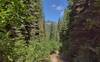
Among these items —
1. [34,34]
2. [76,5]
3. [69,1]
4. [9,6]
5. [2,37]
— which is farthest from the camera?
[69,1]

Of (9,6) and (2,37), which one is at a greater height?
(9,6)

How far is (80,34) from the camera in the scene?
30484 mm

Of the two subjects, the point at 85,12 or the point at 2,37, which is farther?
the point at 85,12

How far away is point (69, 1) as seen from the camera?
41.8 meters

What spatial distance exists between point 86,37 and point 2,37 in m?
22.5

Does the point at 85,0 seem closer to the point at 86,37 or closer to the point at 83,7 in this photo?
the point at 83,7

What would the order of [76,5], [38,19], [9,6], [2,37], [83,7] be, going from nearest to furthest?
[9,6] → [2,37] → [38,19] → [83,7] → [76,5]

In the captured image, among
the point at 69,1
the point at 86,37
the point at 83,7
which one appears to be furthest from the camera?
the point at 69,1

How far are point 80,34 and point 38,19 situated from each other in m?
6.39

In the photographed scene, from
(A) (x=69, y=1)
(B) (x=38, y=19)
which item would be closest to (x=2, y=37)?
(B) (x=38, y=19)

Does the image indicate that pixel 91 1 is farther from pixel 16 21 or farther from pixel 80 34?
pixel 16 21

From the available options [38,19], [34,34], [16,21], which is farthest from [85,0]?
[16,21]

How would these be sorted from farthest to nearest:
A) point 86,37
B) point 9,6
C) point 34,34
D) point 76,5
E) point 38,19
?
point 76,5
point 86,37
point 38,19
point 34,34
point 9,6

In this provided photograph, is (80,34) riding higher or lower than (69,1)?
lower
